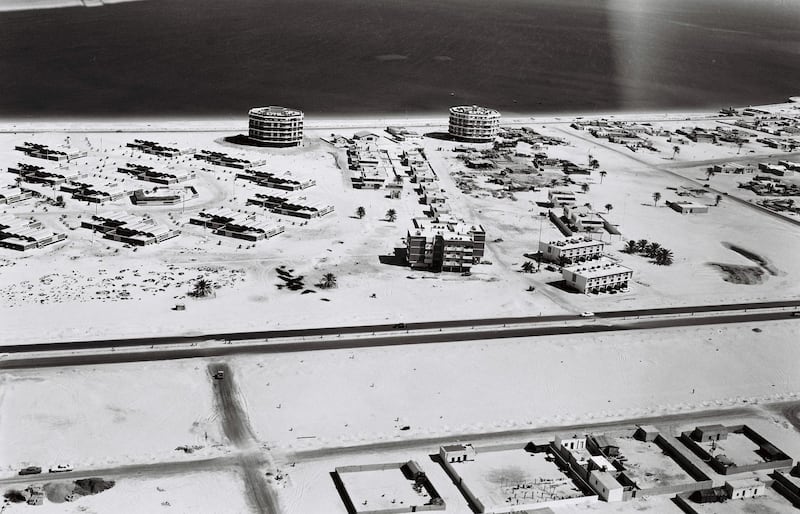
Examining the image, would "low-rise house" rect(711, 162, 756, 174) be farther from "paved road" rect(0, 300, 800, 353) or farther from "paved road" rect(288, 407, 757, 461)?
"paved road" rect(288, 407, 757, 461)

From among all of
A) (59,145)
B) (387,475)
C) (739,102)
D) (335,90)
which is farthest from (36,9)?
(387,475)

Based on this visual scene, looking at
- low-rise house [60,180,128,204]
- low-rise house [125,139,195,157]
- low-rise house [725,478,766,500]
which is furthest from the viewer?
low-rise house [125,139,195,157]

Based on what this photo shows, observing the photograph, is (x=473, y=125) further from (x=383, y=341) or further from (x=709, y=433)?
(x=709, y=433)

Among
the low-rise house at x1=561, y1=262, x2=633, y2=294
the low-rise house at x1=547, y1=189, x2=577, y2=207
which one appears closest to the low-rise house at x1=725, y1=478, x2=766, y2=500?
the low-rise house at x1=561, y1=262, x2=633, y2=294

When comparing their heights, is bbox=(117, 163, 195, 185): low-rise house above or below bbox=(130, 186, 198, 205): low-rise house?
above

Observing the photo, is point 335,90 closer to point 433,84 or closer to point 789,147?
point 433,84

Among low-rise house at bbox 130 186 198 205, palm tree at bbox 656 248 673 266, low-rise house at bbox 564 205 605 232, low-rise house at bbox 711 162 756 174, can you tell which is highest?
low-rise house at bbox 130 186 198 205

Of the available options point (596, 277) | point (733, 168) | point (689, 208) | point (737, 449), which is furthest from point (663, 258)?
point (733, 168)
